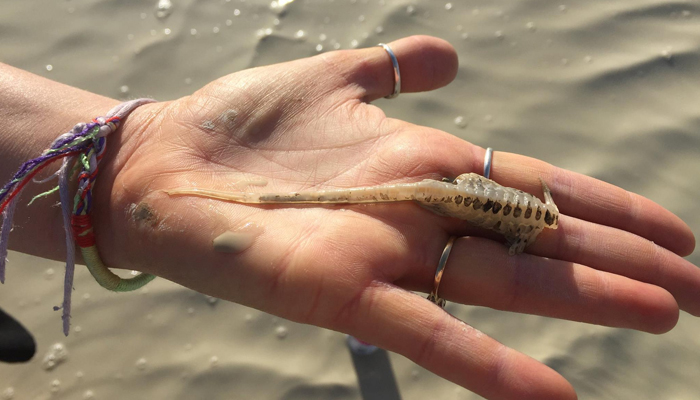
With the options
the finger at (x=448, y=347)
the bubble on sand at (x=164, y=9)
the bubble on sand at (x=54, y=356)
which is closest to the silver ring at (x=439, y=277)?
the finger at (x=448, y=347)

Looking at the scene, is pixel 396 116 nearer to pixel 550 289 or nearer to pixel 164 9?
pixel 550 289

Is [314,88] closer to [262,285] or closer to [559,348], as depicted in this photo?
[262,285]

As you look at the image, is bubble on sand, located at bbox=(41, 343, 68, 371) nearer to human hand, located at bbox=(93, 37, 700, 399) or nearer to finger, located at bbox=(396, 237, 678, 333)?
human hand, located at bbox=(93, 37, 700, 399)

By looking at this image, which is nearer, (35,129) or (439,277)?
(439,277)

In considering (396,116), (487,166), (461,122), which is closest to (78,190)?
(487,166)

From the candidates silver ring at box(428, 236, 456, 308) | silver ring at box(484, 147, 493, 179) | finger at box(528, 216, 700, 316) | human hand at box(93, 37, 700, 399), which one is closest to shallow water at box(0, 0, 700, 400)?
finger at box(528, 216, 700, 316)

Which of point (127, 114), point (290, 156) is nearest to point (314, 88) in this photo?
point (290, 156)

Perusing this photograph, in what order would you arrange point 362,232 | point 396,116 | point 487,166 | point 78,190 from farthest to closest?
point 396,116 < point 487,166 < point 78,190 < point 362,232
